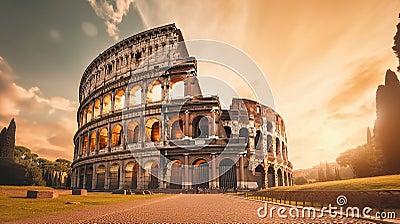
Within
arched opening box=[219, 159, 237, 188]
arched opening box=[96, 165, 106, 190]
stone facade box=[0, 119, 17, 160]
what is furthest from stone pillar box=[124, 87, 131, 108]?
stone facade box=[0, 119, 17, 160]

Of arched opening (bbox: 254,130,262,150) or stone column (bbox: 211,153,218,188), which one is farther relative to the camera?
arched opening (bbox: 254,130,262,150)

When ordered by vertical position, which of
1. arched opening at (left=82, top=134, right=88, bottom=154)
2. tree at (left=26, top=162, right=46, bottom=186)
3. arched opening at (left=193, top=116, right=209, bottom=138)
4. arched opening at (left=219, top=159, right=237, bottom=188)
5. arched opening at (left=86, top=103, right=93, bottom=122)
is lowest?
tree at (left=26, top=162, right=46, bottom=186)

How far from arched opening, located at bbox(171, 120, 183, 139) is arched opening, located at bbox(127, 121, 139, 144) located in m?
4.63

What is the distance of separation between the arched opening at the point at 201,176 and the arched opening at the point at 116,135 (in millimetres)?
11508

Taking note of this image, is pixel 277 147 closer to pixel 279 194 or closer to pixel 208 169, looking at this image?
pixel 208 169

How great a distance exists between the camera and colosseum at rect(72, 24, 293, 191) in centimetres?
2641

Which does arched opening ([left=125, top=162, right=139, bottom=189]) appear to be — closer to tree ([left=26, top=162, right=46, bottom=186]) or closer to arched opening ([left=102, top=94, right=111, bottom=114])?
arched opening ([left=102, top=94, right=111, bottom=114])

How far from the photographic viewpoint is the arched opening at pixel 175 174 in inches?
1024

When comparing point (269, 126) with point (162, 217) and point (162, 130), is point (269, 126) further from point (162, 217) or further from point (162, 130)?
point (162, 217)

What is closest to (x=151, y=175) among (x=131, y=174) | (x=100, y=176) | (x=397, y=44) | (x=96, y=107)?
(x=131, y=174)

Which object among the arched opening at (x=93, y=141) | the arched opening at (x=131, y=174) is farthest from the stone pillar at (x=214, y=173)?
the arched opening at (x=93, y=141)

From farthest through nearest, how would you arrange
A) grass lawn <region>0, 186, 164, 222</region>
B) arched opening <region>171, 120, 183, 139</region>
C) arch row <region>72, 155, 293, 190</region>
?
arched opening <region>171, 120, 183, 139</region>, arch row <region>72, 155, 293, 190</region>, grass lawn <region>0, 186, 164, 222</region>

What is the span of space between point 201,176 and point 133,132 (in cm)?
1050

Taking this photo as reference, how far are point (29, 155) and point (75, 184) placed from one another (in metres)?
46.3
